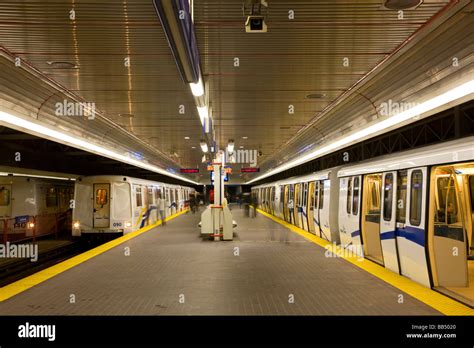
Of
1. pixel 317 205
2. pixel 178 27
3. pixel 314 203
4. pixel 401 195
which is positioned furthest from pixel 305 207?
pixel 178 27

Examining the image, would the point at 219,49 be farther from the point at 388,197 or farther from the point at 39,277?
the point at 39,277

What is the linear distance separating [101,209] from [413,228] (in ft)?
38.7

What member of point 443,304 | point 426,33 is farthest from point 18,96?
point 443,304

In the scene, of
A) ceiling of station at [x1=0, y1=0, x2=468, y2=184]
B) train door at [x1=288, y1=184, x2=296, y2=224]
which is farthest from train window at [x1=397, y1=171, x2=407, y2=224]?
train door at [x1=288, y1=184, x2=296, y2=224]

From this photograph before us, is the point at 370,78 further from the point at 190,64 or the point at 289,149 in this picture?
the point at 289,149

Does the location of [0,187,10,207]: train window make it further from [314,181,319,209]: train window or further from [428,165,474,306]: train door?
[428,165,474,306]: train door

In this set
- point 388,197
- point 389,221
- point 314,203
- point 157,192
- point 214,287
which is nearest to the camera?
point 214,287

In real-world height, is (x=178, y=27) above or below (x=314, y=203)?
above

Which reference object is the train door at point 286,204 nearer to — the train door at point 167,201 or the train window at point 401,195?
the train door at point 167,201

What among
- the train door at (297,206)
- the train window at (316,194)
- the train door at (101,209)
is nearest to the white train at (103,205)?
the train door at (101,209)

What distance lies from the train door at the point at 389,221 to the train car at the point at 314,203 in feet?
12.8

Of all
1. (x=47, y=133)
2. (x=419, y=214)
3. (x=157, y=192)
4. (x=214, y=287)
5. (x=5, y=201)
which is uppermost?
(x=47, y=133)

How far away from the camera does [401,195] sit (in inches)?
291

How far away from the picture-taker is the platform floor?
18.8ft
